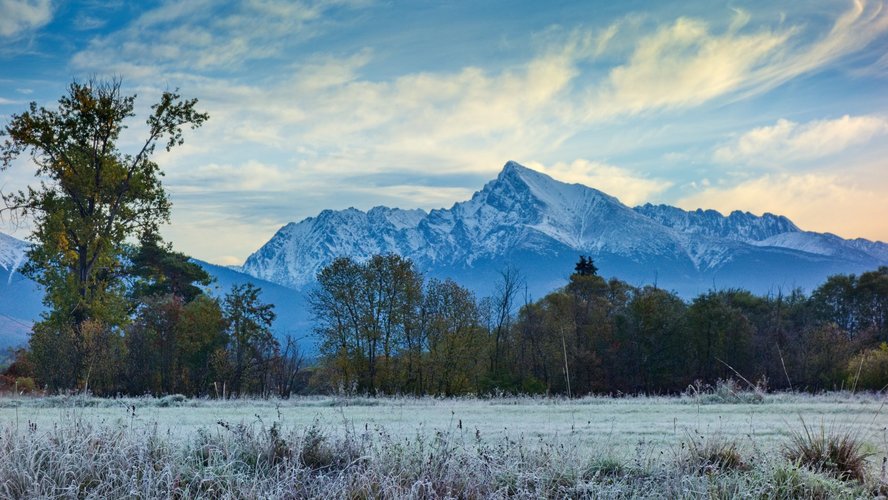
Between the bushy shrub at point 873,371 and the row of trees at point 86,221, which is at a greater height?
the row of trees at point 86,221

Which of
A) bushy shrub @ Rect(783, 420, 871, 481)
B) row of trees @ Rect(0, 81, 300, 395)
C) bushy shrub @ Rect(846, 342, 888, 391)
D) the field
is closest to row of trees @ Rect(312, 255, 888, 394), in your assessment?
bushy shrub @ Rect(846, 342, 888, 391)

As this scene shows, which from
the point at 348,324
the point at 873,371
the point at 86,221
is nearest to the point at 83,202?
the point at 86,221

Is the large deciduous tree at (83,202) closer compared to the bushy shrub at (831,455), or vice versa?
the bushy shrub at (831,455)

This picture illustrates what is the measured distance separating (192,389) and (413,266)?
49.7 ft

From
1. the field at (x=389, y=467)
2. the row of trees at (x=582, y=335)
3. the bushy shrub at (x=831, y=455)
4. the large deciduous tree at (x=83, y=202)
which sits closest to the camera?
the field at (x=389, y=467)

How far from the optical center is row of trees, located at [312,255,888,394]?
39.2m

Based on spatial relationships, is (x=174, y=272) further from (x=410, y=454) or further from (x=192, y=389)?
(x=410, y=454)

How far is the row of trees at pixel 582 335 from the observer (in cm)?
3916

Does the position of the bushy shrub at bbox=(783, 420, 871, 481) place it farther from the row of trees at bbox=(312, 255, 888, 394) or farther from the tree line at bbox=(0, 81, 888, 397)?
the row of trees at bbox=(312, 255, 888, 394)

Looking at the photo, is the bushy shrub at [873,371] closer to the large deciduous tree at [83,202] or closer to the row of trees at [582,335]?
the row of trees at [582,335]

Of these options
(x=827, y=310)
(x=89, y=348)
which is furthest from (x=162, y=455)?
(x=827, y=310)

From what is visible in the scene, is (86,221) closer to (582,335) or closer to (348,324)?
(348,324)

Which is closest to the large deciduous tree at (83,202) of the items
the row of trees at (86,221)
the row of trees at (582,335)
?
the row of trees at (86,221)

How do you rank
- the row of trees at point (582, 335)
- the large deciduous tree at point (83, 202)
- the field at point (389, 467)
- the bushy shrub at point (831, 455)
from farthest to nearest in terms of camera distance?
the row of trees at point (582, 335)
the large deciduous tree at point (83, 202)
the bushy shrub at point (831, 455)
the field at point (389, 467)
